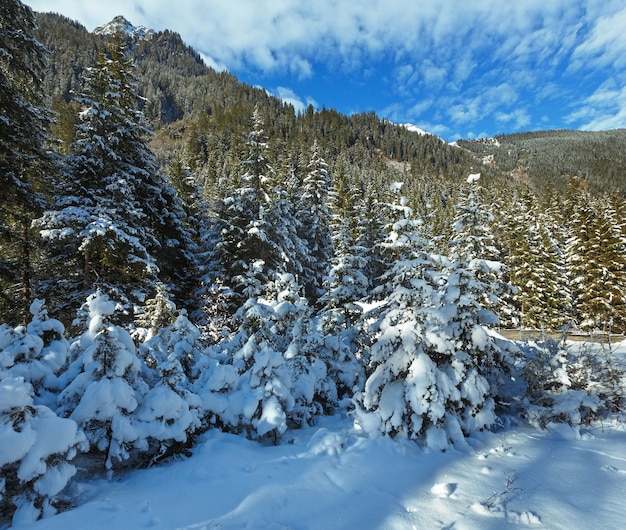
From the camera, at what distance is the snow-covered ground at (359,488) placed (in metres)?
3.69

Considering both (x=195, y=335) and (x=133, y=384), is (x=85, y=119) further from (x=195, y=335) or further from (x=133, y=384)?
(x=133, y=384)

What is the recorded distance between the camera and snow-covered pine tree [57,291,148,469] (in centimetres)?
424

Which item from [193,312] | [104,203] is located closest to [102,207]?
[104,203]

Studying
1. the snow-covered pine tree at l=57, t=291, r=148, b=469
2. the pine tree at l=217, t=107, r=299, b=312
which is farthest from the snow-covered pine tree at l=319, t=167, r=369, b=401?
the pine tree at l=217, t=107, r=299, b=312

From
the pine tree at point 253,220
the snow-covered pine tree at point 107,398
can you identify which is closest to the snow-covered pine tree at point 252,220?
the pine tree at point 253,220

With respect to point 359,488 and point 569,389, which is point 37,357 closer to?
point 359,488

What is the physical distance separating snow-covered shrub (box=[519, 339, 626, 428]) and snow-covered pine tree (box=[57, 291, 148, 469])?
7776mm

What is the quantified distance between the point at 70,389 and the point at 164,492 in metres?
1.82

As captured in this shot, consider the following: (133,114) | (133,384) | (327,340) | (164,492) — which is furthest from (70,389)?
(133,114)

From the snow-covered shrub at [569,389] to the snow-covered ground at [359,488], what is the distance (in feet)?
3.04

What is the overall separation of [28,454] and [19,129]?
10.4 m

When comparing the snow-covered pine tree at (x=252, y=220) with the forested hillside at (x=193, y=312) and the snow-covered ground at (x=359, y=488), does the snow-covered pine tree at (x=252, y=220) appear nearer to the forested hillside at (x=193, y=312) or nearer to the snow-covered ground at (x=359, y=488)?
the forested hillside at (x=193, y=312)

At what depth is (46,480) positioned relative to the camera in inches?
132

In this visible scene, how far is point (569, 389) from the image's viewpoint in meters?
7.84
